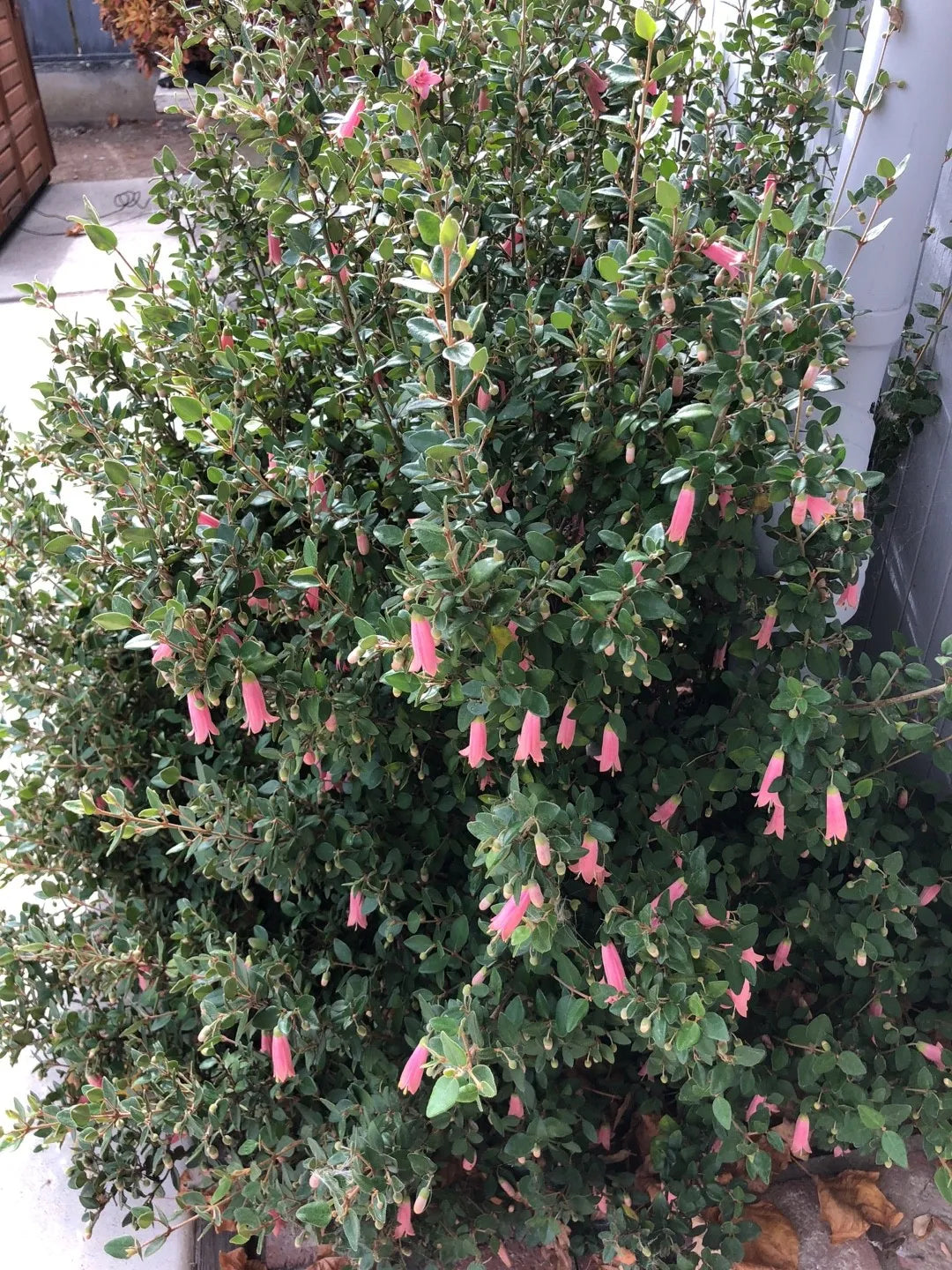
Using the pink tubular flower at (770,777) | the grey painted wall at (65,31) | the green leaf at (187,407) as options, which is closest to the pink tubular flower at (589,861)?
the pink tubular flower at (770,777)

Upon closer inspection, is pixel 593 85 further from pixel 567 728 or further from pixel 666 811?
pixel 666 811

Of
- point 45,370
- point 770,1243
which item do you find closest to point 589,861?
point 770,1243

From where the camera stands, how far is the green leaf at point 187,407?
1176 mm

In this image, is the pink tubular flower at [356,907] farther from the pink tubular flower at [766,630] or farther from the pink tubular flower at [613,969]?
the pink tubular flower at [766,630]

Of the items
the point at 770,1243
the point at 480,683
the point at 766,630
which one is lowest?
the point at 770,1243

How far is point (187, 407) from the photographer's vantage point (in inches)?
46.8

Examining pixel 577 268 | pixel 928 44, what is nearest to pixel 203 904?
pixel 577 268

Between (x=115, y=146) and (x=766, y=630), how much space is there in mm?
8045

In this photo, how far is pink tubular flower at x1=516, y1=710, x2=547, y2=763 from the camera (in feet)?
3.43

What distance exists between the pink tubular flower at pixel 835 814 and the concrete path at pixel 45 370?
47.9 inches

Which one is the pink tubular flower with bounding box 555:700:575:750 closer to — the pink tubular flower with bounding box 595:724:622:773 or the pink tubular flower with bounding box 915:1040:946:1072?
the pink tubular flower with bounding box 595:724:622:773

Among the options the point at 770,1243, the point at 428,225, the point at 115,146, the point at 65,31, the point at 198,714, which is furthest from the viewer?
the point at 65,31

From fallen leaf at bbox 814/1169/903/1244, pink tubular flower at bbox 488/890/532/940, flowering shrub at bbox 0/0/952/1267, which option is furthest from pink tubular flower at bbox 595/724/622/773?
fallen leaf at bbox 814/1169/903/1244

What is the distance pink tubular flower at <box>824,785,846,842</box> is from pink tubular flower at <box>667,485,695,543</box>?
1.17ft
